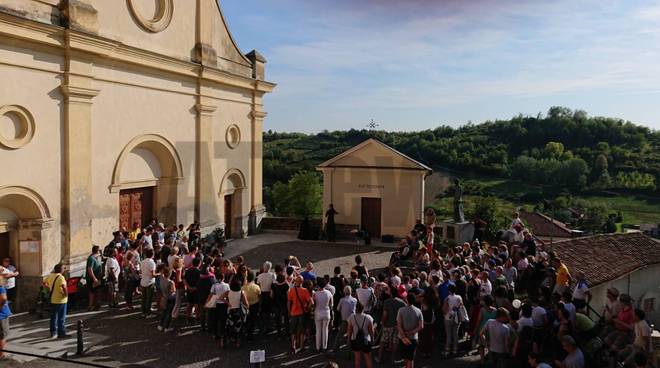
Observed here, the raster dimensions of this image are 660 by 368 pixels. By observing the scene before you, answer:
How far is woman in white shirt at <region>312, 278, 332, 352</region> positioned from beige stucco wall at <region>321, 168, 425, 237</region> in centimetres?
1267

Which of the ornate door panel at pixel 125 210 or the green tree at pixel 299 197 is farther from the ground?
the ornate door panel at pixel 125 210

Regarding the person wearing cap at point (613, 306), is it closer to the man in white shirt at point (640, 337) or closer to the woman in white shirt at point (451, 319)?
the man in white shirt at point (640, 337)

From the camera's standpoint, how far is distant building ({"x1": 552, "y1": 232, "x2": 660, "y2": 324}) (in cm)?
1630

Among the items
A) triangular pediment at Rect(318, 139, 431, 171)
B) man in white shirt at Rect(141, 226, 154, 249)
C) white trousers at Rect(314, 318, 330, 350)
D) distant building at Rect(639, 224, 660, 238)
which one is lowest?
distant building at Rect(639, 224, 660, 238)

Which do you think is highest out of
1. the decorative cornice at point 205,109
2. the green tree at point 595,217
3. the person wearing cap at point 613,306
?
the decorative cornice at point 205,109

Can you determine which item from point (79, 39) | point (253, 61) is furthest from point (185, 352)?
point (253, 61)

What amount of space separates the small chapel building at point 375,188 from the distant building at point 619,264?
646 cm

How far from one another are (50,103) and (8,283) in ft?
14.7

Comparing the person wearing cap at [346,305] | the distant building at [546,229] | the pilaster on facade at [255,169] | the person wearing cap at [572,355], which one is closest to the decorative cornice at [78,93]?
the person wearing cap at [346,305]

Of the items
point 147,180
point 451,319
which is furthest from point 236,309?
point 147,180

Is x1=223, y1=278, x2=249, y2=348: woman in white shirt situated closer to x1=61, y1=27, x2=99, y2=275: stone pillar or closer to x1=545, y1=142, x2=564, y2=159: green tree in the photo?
x1=61, y1=27, x2=99, y2=275: stone pillar

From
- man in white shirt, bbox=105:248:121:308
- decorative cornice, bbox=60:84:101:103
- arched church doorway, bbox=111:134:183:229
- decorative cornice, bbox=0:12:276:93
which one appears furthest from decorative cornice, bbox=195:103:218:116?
man in white shirt, bbox=105:248:121:308

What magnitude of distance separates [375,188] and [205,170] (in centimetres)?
743

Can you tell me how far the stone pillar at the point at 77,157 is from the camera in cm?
1327
